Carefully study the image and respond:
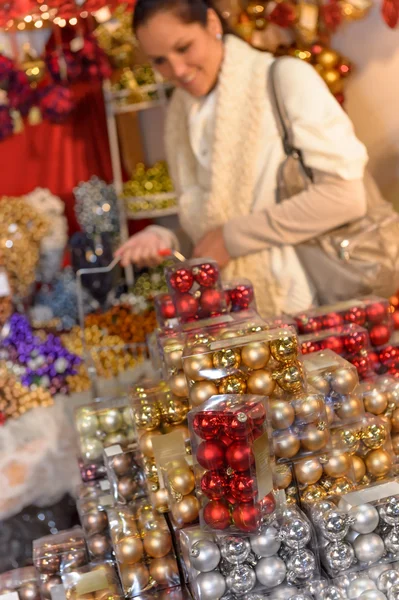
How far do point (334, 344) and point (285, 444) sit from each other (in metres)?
0.35

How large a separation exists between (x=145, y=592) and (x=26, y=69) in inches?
83.9

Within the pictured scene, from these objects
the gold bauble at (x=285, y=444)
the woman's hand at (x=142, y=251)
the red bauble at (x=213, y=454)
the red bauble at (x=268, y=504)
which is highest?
the red bauble at (x=213, y=454)

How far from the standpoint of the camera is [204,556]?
965 mm

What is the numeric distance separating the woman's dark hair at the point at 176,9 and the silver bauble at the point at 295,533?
1310 millimetres

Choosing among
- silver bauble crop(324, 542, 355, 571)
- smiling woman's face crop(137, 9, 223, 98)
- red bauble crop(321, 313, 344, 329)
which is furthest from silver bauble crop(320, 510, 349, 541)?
smiling woman's face crop(137, 9, 223, 98)

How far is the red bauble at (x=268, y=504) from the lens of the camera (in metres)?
0.97

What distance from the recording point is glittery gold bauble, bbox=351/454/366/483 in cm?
110

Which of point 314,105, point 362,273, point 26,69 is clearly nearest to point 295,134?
point 314,105

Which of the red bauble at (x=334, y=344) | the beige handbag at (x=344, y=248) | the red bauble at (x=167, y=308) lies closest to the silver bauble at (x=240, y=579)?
the red bauble at (x=334, y=344)

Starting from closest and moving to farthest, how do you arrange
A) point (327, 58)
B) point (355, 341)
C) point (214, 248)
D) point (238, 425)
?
point (238, 425)
point (355, 341)
point (214, 248)
point (327, 58)

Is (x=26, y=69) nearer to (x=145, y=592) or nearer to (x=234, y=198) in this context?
(x=234, y=198)

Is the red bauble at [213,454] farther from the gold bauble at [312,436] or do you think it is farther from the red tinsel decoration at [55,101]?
the red tinsel decoration at [55,101]

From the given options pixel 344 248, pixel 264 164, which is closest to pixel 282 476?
pixel 344 248

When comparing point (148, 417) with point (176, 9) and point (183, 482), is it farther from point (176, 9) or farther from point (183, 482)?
point (176, 9)
